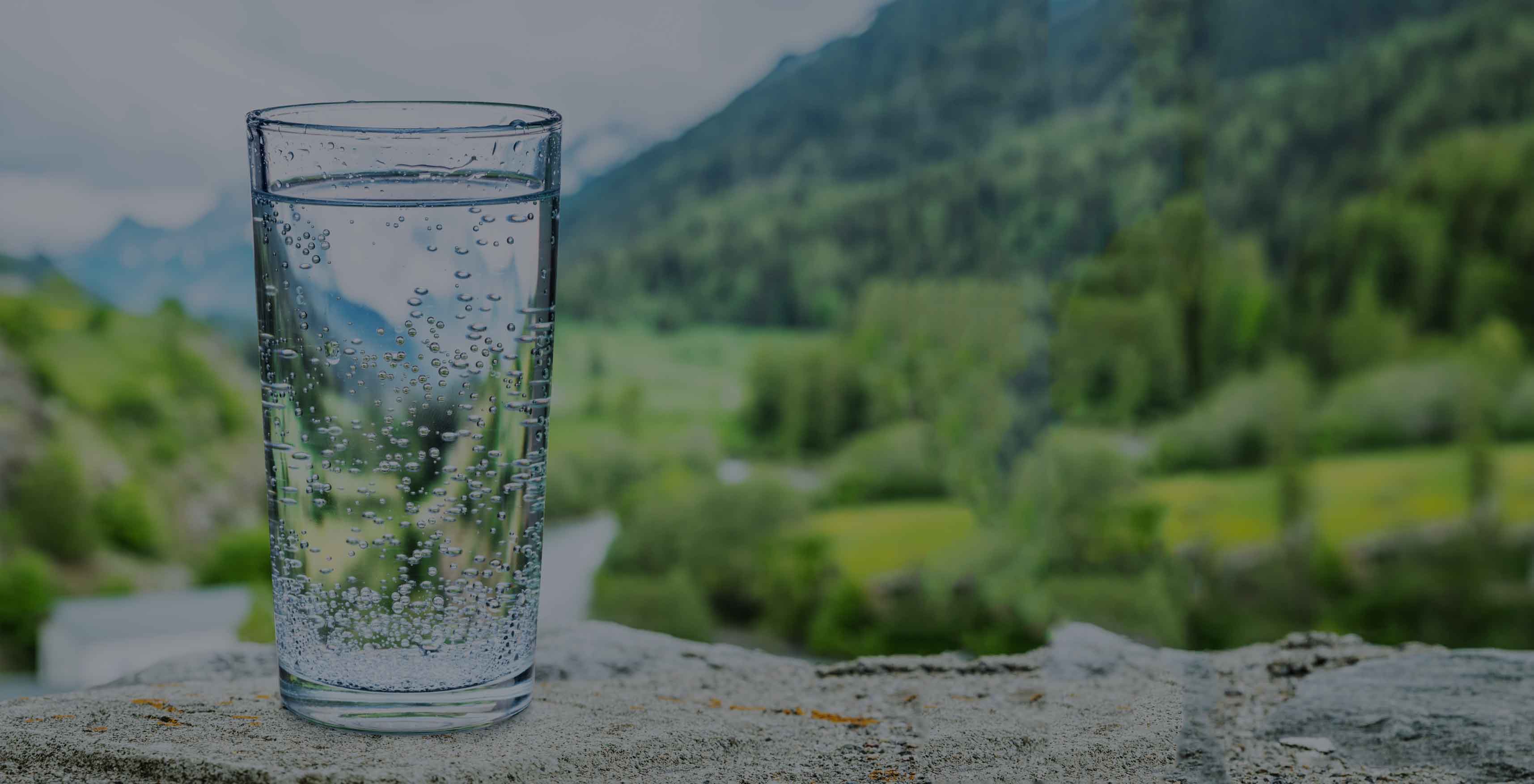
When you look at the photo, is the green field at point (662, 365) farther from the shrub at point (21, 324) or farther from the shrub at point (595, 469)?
the shrub at point (21, 324)

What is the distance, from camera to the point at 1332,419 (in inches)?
121

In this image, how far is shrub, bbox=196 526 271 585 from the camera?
339cm

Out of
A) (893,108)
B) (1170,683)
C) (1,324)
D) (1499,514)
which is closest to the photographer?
(1170,683)

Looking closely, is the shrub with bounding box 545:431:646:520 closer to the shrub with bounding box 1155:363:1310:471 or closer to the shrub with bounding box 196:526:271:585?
the shrub with bounding box 196:526:271:585

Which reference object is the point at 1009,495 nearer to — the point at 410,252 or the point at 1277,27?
the point at 1277,27

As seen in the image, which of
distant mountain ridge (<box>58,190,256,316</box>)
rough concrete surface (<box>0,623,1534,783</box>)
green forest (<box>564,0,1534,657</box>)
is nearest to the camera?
rough concrete surface (<box>0,623,1534,783</box>)

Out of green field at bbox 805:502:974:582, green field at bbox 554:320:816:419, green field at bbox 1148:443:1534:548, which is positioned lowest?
green field at bbox 805:502:974:582

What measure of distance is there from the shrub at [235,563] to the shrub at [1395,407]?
9.34 ft

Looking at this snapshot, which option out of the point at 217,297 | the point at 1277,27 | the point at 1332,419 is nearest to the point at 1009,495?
the point at 1332,419

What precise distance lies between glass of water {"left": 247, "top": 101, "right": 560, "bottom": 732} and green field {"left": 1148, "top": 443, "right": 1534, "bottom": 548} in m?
2.78

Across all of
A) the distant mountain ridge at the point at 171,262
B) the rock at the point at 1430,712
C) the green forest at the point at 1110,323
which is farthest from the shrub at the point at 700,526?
the rock at the point at 1430,712

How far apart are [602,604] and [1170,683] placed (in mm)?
2725

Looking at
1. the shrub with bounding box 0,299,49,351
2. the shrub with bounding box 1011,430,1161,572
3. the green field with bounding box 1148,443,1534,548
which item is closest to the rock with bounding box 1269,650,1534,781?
the green field with bounding box 1148,443,1534,548

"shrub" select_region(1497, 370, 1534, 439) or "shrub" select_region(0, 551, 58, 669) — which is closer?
"shrub" select_region(1497, 370, 1534, 439)
